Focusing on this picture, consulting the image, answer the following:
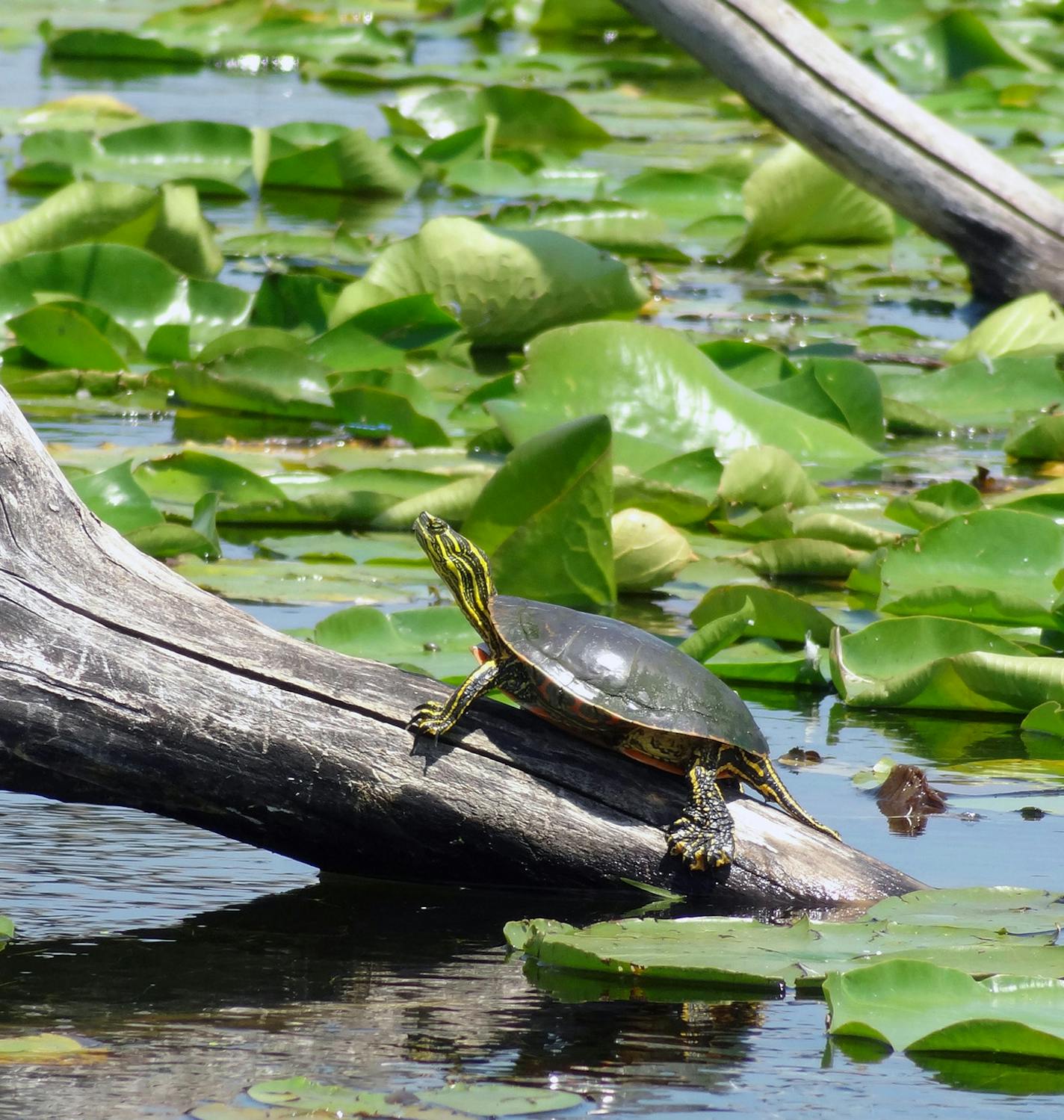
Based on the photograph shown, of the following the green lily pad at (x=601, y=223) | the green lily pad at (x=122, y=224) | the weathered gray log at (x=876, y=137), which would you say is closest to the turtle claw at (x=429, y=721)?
the green lily pad at (x=122, y=224)

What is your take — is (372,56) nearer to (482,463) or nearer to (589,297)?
(589,297)

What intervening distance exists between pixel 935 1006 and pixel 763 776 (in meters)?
0.68

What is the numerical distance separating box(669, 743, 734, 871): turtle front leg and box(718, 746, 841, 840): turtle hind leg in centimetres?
6

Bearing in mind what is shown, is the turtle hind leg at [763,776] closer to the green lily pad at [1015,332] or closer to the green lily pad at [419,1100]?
the green lily pad at [419,1100]

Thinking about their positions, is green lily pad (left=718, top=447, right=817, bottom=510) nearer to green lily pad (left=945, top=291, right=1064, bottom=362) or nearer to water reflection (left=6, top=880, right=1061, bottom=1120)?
green lily pad (left=945, top=291, right=1064, bottom=362)

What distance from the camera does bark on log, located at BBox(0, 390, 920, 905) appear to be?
9.72ft

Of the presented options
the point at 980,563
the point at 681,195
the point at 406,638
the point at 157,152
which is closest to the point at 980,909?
the point at 406,638

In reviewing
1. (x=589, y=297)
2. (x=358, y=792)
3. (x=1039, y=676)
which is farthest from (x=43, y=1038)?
(x=589, y=297)

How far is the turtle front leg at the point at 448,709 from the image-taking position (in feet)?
9.87

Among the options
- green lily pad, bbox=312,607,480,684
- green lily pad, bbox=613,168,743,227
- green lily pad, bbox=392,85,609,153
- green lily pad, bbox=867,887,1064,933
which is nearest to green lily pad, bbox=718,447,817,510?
green lily pad, bbox=312,607,480,684

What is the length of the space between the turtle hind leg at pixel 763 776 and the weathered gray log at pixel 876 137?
4.12 metres

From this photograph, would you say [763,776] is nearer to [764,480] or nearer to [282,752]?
[282,752]

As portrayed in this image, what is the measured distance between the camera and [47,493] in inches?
120

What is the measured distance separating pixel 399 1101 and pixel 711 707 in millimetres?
962
